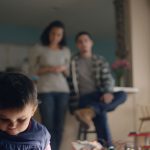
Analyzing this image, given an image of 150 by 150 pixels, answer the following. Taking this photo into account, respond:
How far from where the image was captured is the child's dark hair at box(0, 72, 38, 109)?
2.32ft

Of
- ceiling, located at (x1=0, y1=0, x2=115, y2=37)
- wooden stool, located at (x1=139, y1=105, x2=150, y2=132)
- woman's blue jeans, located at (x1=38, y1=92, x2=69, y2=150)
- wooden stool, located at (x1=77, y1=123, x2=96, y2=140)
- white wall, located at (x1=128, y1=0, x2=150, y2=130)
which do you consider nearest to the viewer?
woman's blue jeans, located at (x1=38, y1=92, x2=69, y2=150)

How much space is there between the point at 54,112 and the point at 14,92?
1.66 m

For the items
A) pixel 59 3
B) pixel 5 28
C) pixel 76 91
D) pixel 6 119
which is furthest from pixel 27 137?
pixel 5 28

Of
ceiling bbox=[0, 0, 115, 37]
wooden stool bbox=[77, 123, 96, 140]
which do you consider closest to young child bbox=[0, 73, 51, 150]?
wooden stool bbox=[77, 123, 96, 140]

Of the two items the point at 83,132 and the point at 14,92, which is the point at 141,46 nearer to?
the point at 83,132

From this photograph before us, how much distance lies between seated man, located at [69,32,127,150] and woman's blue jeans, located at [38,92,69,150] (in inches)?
5.2

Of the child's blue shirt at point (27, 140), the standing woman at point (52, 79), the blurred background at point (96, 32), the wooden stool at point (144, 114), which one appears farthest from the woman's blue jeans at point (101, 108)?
the child's blue shirt at point (27, 140)

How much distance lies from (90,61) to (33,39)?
240cm

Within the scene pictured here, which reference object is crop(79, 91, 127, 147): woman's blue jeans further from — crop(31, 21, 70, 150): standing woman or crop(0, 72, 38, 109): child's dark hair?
crop(0, 72, 38, 109): child's dark hair

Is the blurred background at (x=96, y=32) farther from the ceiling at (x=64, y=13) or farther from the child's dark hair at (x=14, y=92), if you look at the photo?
the child's dark hair at (x=14, y=92)

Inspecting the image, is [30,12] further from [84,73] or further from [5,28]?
[84,73]

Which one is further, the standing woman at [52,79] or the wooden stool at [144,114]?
the wooden stool at [144,114]

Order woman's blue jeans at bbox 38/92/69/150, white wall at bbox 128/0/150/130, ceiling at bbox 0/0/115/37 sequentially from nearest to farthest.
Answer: woman's blue jeans at bbox 38/92/69/150, white wall at bbox 128/0/150/130, ceiling at bbox 0/0/115/37

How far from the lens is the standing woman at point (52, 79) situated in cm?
231
